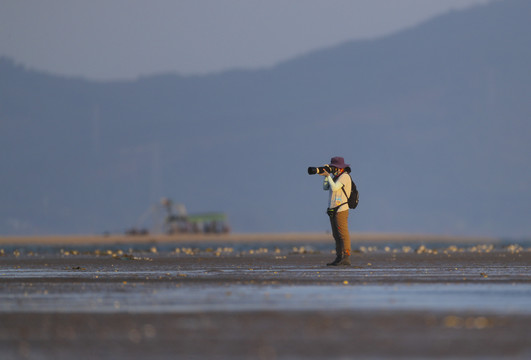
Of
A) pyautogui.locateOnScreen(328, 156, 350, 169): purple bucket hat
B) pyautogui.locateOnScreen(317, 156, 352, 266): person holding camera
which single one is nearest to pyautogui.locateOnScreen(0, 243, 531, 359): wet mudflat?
pyautogui.locateOnScreen(317, 156, 352, 266): person holding camera

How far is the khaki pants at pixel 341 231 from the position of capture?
97.7 feet

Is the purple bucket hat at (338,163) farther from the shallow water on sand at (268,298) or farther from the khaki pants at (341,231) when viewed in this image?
the shallow water on sand at (268,298)

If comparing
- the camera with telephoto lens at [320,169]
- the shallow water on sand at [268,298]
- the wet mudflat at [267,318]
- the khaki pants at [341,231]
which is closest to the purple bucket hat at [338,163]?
the camera with telephoto lens at [320,169]

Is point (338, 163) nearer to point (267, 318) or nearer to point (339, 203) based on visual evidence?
point (339, 203)

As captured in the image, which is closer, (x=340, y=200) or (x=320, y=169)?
(x=320, y=169)

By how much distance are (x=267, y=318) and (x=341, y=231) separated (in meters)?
15.9

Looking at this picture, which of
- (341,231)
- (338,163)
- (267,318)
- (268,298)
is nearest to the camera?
(267,318)

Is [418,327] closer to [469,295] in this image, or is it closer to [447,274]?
[469,295]

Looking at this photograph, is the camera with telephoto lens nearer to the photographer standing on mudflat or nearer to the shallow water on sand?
the photographer standing on mudflat

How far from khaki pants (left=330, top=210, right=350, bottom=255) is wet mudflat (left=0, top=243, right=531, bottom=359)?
6.61 meters

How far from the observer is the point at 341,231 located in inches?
1176

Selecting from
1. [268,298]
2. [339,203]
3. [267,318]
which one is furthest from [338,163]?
[267,318]

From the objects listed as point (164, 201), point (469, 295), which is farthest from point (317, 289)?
point (164, 201)

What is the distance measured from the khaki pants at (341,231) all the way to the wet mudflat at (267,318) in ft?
21.7
